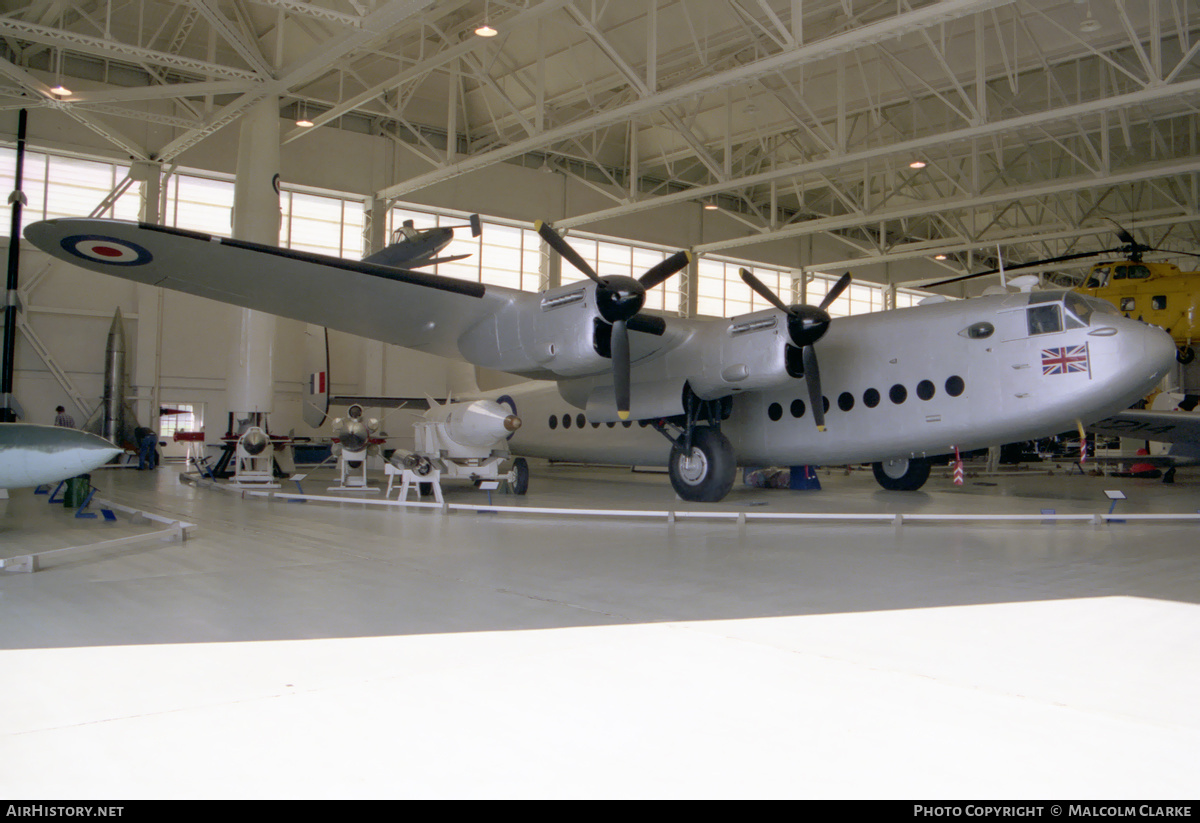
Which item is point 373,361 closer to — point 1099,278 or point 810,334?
point 810,334

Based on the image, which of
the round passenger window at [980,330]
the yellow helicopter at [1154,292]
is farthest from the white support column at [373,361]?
the yellow helicopter at [1154,292]

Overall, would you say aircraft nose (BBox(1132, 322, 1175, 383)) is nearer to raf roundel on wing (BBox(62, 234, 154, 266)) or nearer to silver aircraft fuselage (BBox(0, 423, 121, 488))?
silver aircraft fuselage (BBox(0, 423, 121, 488))

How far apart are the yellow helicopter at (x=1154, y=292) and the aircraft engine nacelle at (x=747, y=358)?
452 inches

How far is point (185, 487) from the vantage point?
51.2 ft

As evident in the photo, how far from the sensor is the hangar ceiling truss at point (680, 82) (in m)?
16.6

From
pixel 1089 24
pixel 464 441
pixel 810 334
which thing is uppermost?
pixel 1089 24

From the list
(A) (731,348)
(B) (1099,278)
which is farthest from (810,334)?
(B) (1099,278)

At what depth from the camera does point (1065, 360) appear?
1116cm

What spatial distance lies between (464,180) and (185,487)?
17893mm

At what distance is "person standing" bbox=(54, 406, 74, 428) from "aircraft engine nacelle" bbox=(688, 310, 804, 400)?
19032 millimetres

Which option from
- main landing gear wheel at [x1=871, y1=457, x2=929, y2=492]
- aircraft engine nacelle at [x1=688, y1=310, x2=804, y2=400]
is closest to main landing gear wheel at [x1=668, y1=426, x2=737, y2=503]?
aircraft engine nacelle at [x1=688, y1=310, x2=804, y2=400]

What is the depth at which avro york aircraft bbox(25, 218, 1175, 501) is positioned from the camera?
11.0m

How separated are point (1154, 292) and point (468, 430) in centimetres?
2023
